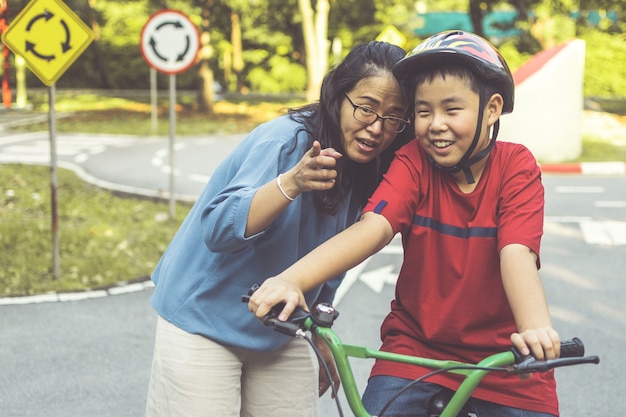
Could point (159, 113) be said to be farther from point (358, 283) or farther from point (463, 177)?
point (463, 177)

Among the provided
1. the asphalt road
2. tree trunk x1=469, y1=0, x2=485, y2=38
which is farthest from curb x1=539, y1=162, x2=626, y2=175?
tree trunk x1=469, y1=0, x2=485, y2=38

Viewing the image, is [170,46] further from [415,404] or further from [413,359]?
[413,359]

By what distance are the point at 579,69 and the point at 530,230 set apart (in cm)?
1530

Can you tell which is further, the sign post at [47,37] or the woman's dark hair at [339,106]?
the sign post at [47,37]

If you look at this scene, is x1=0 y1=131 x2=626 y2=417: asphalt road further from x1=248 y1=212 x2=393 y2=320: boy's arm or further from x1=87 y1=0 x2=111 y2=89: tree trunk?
x1=87 y1=0 x2=111 y2=89: tree trunk

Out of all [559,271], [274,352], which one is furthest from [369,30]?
[274,352]

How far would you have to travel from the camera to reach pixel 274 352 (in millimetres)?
2994

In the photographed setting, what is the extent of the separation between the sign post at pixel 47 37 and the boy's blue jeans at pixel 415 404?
565 cm

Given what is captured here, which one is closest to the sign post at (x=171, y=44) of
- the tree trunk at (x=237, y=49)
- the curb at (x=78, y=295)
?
the curb at (x=78, y=295)

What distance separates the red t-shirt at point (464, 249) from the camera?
8.26 feet

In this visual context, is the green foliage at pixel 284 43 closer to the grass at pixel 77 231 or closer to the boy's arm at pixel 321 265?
the grass at pixel 77 231

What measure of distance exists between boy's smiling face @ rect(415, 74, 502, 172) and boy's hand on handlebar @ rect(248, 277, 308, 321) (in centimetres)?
59

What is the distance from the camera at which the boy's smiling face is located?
2.47 metres

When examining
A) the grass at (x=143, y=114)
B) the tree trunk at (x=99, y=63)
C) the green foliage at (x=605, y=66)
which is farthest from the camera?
the tree trunk at (x=99, y=63)
